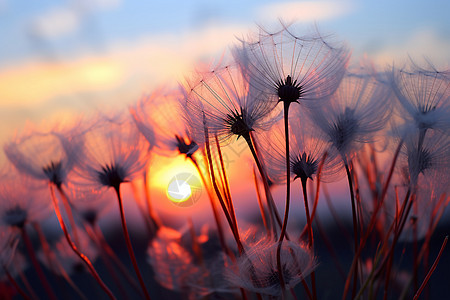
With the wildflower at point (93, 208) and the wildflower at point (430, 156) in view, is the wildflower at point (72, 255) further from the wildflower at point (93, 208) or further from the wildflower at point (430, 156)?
the wildflower at point (430, 156)

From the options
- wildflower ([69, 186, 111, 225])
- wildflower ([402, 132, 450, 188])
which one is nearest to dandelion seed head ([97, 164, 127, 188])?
wildflower ([69, 186, 111, 225])

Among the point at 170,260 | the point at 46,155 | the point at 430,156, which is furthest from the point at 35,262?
the point at 430,156

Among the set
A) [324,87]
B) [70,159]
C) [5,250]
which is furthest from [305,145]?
[5,250]

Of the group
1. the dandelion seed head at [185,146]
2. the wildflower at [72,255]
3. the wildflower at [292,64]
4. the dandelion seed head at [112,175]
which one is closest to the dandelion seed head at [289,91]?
the wildflower at [292,64]

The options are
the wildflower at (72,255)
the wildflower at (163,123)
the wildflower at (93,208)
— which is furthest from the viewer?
the wildflower at (72,255)

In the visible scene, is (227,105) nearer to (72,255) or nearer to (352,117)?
(352,117)

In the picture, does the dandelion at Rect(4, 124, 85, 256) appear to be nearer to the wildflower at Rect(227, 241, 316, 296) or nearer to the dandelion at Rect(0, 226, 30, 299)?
the dandelion at Rect(0, 226, 30, 299)
